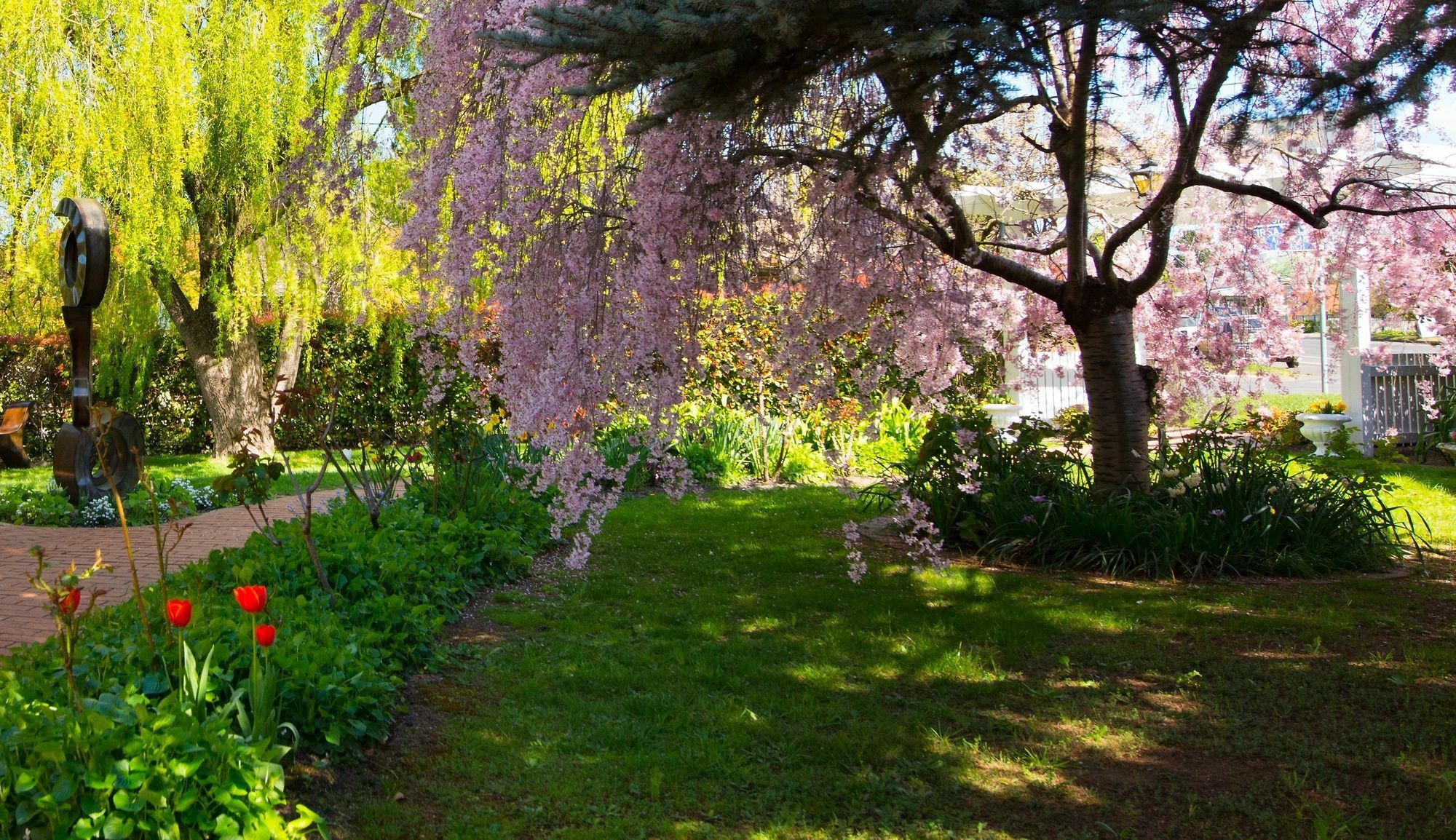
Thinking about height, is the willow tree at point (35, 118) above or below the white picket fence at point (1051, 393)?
above

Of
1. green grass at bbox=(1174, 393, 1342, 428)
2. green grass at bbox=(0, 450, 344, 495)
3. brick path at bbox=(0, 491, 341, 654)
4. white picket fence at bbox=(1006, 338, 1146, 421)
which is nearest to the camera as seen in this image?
brick path at bbox=(0, 491, 341, 654)

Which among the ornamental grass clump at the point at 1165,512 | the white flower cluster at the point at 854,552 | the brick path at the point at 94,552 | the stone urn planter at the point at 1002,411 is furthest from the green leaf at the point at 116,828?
the stone urn planter at the point at 1002,411

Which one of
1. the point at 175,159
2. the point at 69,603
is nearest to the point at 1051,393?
the point at 175,159

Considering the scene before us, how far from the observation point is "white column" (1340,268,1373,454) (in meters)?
10.7

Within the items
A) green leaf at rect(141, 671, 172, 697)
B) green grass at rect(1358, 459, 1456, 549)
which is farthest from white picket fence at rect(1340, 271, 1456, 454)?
green leaf at rect(141, 671, 172, 697)

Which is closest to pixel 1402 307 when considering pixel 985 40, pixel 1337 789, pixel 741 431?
pixel 741 431

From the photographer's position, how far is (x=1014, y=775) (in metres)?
3.35

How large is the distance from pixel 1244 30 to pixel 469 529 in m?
4.48

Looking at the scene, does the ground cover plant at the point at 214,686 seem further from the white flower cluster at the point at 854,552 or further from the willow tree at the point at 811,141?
the white flower cluster at the point at 854,552

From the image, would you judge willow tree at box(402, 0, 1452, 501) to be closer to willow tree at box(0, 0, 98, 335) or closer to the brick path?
the brick path

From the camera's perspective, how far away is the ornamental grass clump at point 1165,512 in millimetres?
6043

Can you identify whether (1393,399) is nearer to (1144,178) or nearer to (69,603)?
(1144,178)

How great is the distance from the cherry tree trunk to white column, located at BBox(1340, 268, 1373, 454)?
562cm

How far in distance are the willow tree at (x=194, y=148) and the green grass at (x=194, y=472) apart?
96 centimetres
